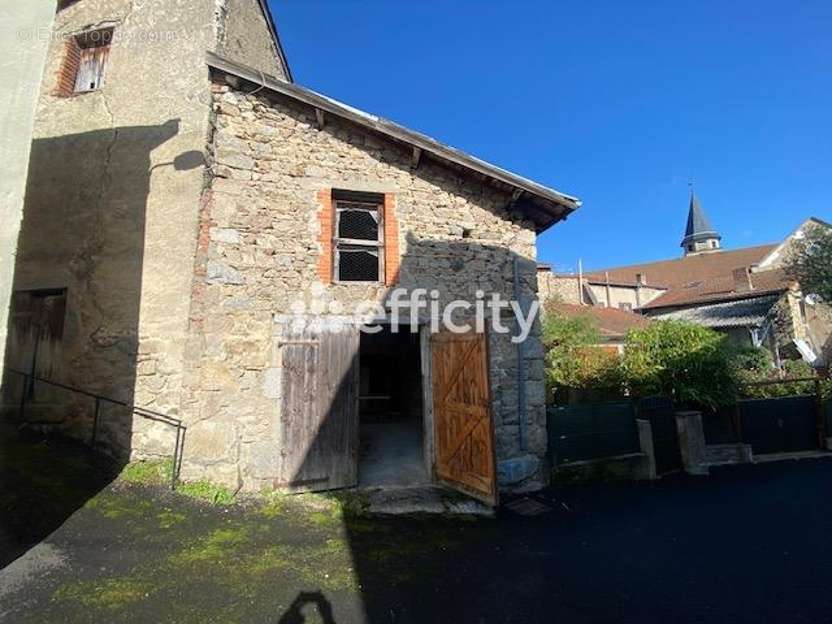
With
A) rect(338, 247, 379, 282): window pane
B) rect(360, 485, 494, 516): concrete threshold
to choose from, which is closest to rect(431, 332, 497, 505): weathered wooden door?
rect(360, 485, 494, 516): concrete threshold

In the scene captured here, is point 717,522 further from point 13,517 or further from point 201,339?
point 13,517

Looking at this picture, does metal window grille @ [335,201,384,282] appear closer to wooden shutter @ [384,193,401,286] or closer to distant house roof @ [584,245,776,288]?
wooden shutter @ [384,193,401,286]

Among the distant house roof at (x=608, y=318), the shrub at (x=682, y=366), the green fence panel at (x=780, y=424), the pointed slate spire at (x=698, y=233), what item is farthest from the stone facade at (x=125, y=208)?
the pointed slate spire at (x=698, y=233)

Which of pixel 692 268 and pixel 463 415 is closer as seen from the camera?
pixel 463 415

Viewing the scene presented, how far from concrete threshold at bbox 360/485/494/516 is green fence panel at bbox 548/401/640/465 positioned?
5.96 feet

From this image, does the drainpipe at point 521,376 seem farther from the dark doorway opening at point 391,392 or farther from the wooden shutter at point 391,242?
the dark doorway opening at point 391,392

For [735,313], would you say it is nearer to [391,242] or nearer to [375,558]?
[391,242]

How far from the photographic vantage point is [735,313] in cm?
1931

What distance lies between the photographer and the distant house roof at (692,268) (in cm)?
3259

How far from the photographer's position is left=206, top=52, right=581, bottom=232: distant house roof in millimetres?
6000

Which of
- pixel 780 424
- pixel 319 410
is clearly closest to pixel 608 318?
pixel 780 424

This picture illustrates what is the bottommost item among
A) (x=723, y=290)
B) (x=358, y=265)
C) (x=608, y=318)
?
(x=358, y=265)

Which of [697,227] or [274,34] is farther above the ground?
[697,227]

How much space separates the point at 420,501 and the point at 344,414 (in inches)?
60.3
